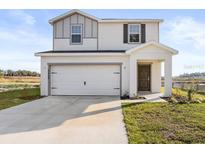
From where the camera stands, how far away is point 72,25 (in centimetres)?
1878

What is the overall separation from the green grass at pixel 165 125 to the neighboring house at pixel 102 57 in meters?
5.56

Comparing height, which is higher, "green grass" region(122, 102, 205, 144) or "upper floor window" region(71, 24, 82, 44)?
"upper floor window" region(71, 24, 82, 44)

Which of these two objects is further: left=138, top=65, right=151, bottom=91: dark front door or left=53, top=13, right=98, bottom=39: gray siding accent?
left=138, top=65, right=151, bottom=91: dark front door

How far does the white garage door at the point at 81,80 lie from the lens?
17.2 metres

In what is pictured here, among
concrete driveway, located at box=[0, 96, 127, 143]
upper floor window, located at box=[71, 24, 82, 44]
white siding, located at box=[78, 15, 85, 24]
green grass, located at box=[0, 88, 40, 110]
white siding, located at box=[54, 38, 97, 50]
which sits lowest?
concrete driveway, located at box=[0, 96, 127, 143]

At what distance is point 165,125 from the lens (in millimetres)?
7875

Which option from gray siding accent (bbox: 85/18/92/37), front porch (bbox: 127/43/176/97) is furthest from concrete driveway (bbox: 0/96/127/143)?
gray siding accent (bbox: 85/18/92/37)

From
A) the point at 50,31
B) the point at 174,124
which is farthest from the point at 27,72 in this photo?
the point at 174,124

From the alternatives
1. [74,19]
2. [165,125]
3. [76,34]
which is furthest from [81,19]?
[165,125]

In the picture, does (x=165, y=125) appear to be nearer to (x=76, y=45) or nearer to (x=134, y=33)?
(x=134, y=33)

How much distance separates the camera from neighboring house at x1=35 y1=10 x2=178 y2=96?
15.8 m

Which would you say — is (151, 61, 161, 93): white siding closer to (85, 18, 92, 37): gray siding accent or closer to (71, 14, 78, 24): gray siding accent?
(85, 18, 92, 37): gray siding accent

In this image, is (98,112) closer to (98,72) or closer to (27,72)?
Answer: (98,72)

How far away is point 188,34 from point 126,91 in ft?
27.7
